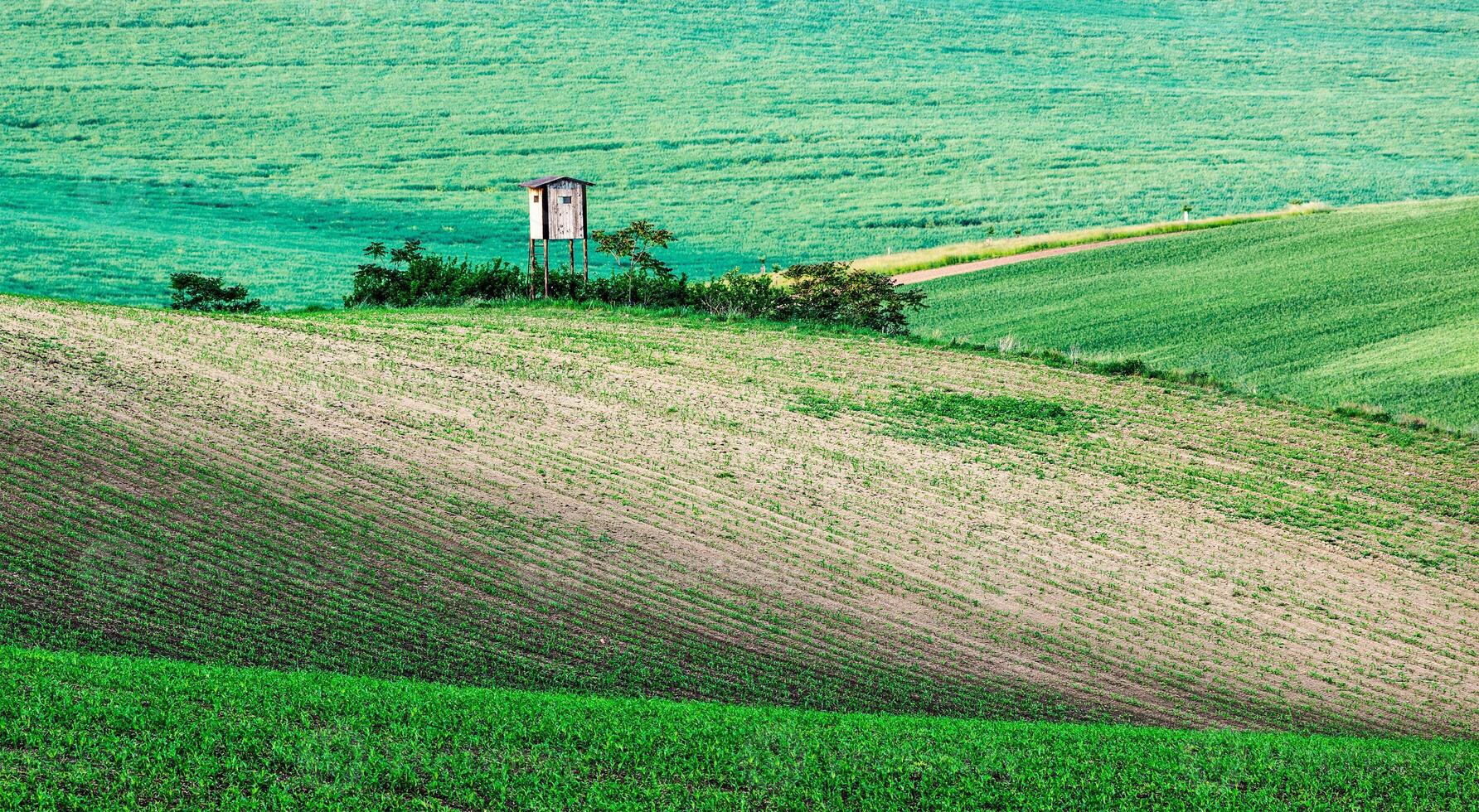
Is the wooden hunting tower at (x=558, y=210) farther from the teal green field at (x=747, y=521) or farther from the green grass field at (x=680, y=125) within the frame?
the green grass field at (x=680, y=125)

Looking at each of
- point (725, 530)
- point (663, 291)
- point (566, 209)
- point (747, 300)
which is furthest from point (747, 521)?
point (566, 209)

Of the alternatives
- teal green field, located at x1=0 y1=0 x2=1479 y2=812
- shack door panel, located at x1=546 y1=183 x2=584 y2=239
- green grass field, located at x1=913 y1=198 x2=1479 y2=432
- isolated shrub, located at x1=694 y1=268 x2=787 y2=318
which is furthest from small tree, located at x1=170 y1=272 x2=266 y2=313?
green grass field, located at x1=913 y1=198 x2=1479 y2=432

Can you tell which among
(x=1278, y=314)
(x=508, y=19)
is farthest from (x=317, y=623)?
(x=508, y=19)

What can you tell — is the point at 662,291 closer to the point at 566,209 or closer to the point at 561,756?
the point at 566,209

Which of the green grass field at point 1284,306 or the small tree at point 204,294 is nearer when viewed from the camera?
the green grass field at point 1284,306

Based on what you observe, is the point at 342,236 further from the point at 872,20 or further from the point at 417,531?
the point at 872,20

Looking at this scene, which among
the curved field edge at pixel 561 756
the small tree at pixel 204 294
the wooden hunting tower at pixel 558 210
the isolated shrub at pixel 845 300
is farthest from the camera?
the wooden hunting tower at pixel 558 210

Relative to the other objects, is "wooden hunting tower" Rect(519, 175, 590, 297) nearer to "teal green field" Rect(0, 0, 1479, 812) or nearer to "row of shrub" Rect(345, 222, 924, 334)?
"row of shrub" Rect(345, 222, 924, 334)

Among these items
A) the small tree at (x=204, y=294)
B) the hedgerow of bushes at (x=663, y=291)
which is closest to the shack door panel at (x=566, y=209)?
the hedgerow of bushes at (x=663, y=291)
